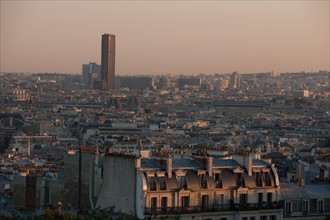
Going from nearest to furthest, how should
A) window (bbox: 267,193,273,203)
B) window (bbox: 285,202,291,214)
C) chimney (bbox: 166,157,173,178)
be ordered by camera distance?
chimney (bbox: 166,157,173,178) < window (bbox: 267,193,273,203) < window (bbox: 285,202,291,214)

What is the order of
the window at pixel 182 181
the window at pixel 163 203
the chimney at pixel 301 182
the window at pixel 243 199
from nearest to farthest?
the window at pixel 163 203 → the window at pixel 182 181 → the window at pixel 243 199 → the chimney at pixel 301 182

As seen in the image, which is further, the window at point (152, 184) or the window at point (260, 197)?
the window at point (260, 197)

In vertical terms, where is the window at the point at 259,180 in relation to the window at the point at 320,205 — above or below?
above

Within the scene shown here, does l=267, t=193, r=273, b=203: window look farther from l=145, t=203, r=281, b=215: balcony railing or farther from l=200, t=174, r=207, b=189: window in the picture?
l=200, t=174, r=207, b=189: window

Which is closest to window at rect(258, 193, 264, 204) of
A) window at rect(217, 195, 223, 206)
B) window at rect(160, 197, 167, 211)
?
window at rect(217, 195, 223, 206)

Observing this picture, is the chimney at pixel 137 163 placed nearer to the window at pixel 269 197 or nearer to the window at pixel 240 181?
the window at pixel 240 181

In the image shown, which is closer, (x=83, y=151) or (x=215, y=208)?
(x=215, y=208)

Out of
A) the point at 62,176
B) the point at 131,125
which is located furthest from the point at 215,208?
the point at 131,125

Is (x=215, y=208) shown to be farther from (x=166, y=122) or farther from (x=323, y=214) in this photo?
(x=166, y=122)

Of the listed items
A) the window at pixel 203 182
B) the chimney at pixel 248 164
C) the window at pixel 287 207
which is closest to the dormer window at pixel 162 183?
the window at pixel 203 182

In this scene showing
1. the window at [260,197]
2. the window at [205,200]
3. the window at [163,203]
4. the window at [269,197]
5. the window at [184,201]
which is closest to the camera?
the window at [163,203]

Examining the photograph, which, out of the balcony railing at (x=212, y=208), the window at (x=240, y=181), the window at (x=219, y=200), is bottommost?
the balcony railing at (x=212, y=208)
